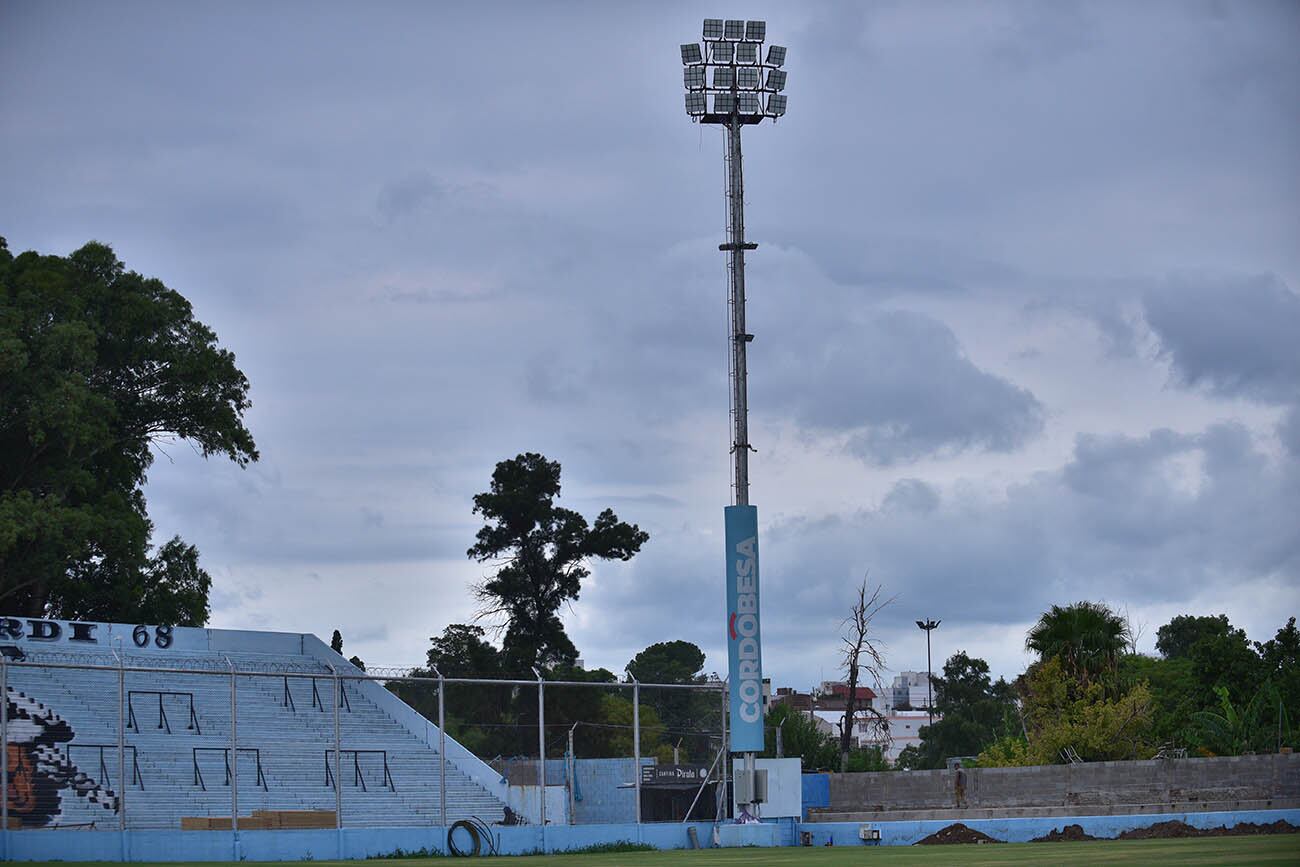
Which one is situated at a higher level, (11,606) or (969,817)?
(11,606)

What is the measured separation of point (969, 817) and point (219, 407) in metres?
30.0

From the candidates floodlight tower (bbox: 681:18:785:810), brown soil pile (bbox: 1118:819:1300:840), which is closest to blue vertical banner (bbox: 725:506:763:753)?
floodlight tower (bbox: 681:18:785:810)

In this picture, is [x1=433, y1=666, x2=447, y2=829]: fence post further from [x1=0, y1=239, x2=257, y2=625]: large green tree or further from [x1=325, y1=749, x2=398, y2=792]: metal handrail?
[x1=0, y1=239, x2=257, y2=625]: large green tree

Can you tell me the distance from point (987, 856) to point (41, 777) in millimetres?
19526

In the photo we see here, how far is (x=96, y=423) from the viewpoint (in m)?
52.9

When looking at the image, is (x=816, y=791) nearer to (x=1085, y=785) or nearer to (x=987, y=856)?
(x=1085, y=785)

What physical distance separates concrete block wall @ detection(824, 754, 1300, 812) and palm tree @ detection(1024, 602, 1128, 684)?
6396 millimetres

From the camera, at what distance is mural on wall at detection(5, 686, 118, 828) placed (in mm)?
34031

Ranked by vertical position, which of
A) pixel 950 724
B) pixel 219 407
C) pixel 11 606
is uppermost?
pixel 219 407

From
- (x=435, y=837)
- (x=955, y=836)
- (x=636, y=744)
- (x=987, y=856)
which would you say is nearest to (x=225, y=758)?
(x=435, y=837)

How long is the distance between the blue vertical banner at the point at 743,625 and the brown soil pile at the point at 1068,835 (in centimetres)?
915

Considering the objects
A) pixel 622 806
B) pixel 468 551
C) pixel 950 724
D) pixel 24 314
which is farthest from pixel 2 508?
pixel 950 724

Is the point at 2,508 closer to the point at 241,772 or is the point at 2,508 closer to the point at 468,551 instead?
the point at 241,772

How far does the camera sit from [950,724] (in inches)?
4176
